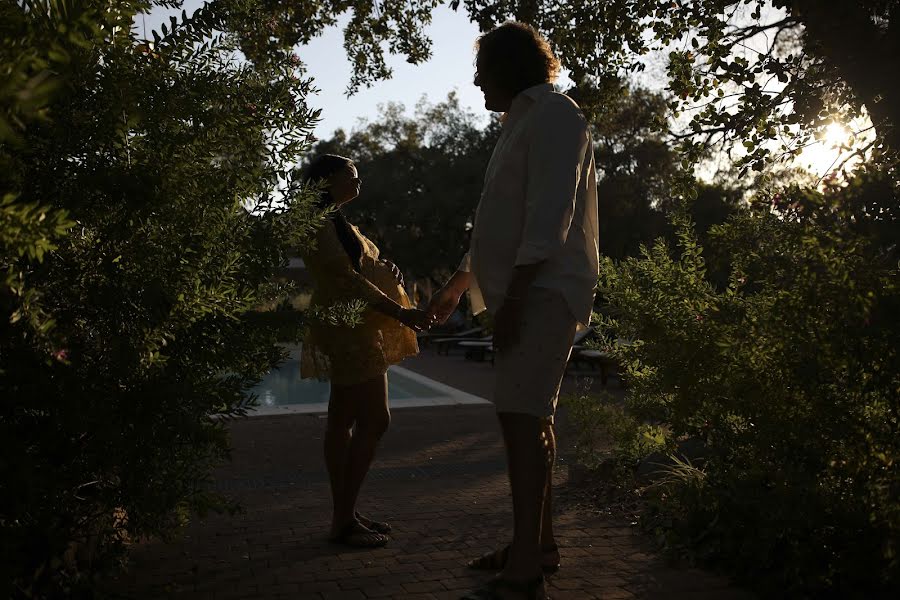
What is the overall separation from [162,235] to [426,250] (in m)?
39.2

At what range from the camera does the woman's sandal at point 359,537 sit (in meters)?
4.25

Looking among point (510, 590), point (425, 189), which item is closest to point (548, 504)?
point (510, 590)

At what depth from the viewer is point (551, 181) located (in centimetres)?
312

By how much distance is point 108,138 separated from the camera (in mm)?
2857

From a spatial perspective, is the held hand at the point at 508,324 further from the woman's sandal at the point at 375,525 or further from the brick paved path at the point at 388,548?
the woman's sandal at the point at 375,525

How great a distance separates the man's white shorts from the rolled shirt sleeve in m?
0.19

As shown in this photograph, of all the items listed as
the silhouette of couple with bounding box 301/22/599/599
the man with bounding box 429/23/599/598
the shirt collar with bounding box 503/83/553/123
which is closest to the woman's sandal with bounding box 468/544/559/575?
the silhouette of couple with bounding box 301/22/599/599

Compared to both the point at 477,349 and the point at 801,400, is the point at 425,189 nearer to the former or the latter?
the point at 477,349

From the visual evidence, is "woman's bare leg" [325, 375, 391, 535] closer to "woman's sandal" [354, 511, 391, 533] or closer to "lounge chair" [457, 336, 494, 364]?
"woman's sandal" [354, 511, 391, 533]

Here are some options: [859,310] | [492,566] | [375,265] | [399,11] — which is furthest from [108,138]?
[399,11]

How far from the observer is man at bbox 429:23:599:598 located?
10.2ft

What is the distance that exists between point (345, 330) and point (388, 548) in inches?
42.8

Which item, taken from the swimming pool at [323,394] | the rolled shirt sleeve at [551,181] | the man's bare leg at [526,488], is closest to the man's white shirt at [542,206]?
the rolled shirt sleeve at [551,181]

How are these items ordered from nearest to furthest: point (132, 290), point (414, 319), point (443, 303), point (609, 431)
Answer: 1. point (132, 290)
2. point (443, 303)
3. point (414, 319)
4. point (609, 431)
